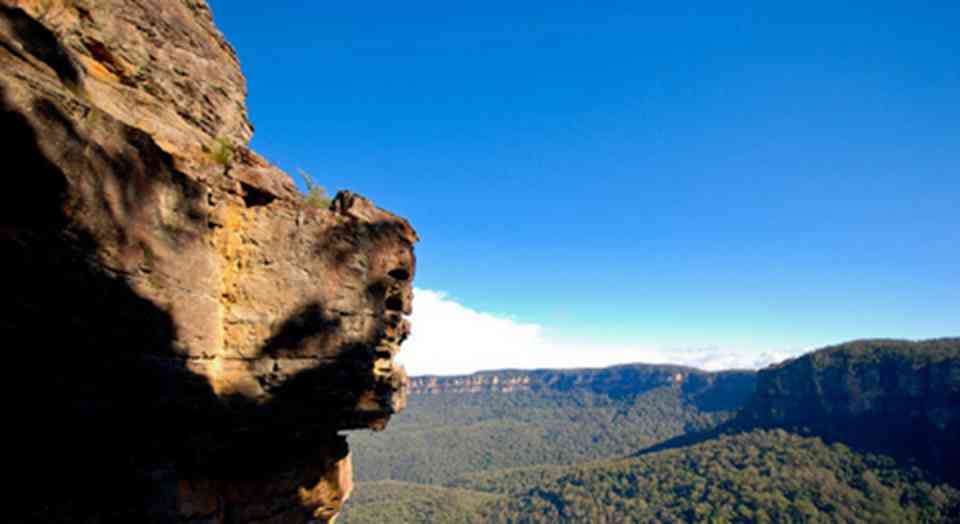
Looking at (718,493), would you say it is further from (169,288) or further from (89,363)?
(89,363)

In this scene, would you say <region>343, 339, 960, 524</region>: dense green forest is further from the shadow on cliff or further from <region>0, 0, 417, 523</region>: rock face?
the shadow on cliff

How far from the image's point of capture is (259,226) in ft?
27.6

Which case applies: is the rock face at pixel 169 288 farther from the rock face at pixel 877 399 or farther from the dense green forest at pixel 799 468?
the rock face at pixel 877 399

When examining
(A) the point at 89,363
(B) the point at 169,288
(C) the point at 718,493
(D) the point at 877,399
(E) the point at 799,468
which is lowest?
(C) the point at 718,493

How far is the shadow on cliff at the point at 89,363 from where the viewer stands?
4953 mm

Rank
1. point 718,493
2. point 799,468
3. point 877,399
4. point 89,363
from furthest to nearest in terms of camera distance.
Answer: point 877,399 < point 799,468 < point 718,493 < point 89,363

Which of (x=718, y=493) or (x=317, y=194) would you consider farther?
(x=718, y=493)

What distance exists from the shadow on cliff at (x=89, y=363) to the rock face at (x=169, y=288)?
0.02 m

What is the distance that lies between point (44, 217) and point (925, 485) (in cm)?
14969

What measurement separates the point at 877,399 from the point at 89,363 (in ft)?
618

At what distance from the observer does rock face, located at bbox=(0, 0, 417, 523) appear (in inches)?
205

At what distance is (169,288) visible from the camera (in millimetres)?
6844

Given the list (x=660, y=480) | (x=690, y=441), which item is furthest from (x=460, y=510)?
(x=690, y=441)

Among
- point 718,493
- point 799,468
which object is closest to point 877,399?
point 799,468
